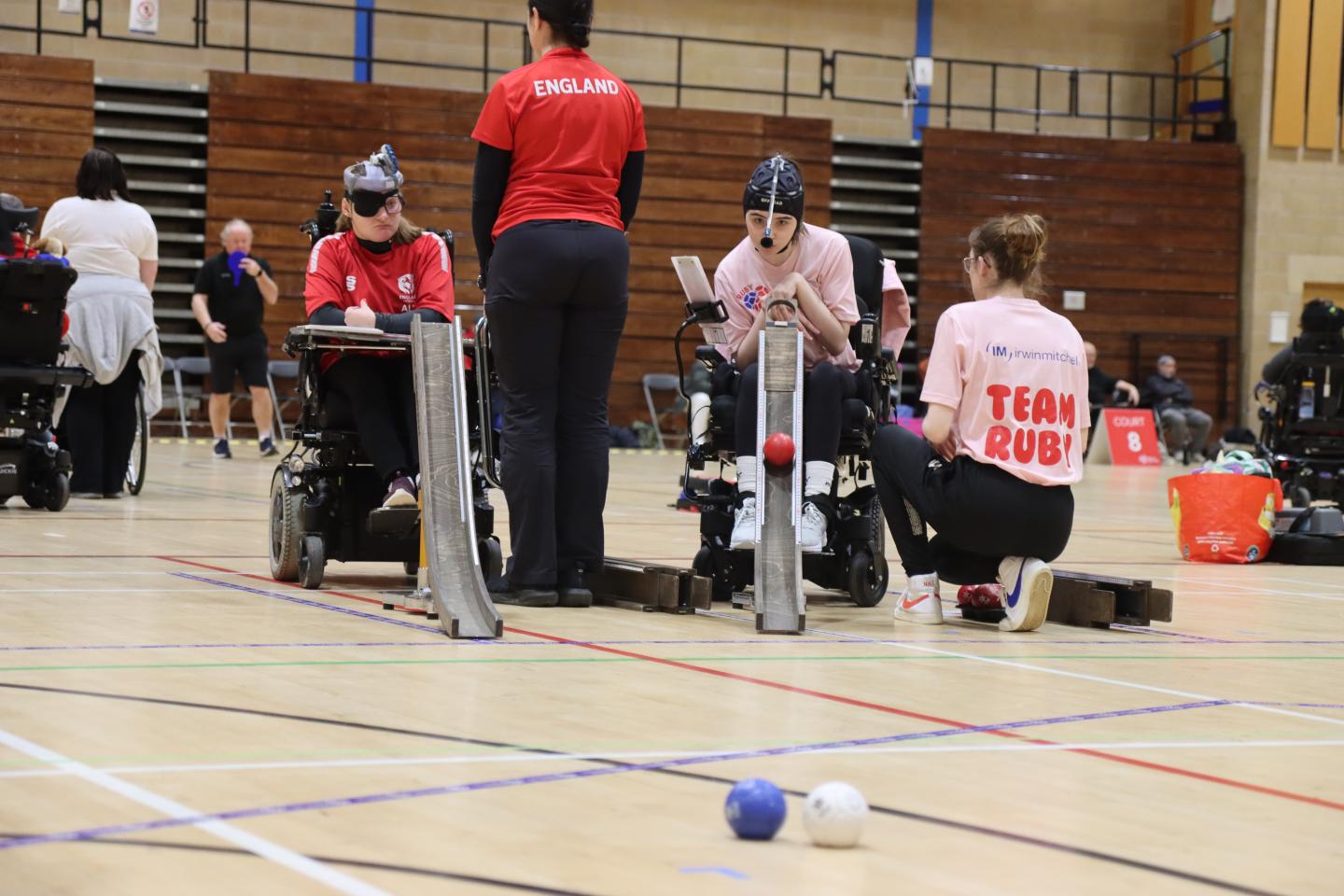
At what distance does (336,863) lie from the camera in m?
1.77

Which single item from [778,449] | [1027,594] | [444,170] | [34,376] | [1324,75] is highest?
[1324,75]

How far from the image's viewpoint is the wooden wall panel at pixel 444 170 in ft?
53.3

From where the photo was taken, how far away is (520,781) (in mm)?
2207

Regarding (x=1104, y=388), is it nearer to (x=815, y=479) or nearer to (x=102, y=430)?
(x=102, y=430)

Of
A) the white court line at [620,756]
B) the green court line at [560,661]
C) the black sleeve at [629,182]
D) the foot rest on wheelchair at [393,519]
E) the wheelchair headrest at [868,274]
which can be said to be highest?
the black sleeve at [629,182]

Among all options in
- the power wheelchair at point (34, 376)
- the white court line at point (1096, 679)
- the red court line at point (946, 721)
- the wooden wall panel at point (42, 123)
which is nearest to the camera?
the red court line at point (946, 721)

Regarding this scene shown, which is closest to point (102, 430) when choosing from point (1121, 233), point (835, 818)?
point (835, 818)

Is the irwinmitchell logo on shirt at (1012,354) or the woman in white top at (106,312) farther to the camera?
the woman in white top at (106,312)

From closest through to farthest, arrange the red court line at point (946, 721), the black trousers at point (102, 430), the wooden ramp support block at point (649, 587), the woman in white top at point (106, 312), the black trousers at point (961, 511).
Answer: the red court line at point (946, 721), the black trousers at point (961, 511), the wooden ramp support block at point (649, 587), the woman in white top at point (106, 312), the black trousers at point (102, 430)

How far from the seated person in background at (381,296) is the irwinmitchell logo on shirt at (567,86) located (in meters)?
0.55

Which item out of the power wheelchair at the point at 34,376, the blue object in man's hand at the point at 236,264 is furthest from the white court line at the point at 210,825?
the blue object in man's hand at the point at 236,264

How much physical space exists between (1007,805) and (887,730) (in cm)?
52

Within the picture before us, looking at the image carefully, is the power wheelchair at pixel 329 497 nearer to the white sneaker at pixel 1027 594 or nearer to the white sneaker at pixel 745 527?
the white sneaker at pixel 745 527

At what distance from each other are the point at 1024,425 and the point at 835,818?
236 centimetres
